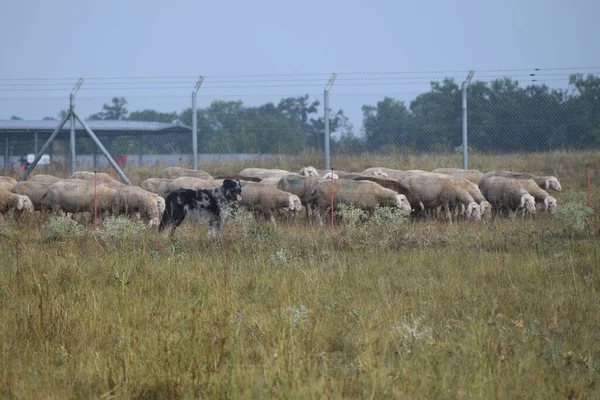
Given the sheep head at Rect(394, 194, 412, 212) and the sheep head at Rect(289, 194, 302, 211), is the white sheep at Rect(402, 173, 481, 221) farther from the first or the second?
the sheep head at Rect(289, 194, 302, 211)

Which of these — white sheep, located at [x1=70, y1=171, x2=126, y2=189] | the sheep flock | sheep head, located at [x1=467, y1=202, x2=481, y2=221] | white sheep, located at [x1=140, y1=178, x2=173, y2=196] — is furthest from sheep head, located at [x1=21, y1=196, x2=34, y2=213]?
sheep head, located at [x1=467, y1=202, x2=481, y2=221]

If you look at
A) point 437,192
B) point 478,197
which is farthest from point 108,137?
point 478,197

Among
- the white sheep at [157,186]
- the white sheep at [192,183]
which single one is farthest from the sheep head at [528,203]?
the white sheep at [157,186]

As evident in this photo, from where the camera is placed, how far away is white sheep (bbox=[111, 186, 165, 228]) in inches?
778

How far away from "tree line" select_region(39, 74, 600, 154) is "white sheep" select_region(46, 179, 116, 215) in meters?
9.11

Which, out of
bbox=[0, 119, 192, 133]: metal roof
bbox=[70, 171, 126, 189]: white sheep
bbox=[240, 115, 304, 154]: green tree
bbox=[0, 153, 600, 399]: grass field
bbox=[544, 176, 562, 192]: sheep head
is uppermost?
bbox=[0, 119, 192, 133]: metal roof

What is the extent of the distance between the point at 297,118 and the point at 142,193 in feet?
53.8

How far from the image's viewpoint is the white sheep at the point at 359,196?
1981 centimetres

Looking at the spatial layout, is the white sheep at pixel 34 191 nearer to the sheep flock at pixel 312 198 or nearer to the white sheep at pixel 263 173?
the sheep flock at pixel 312 198

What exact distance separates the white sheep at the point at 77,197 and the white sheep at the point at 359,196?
4.75 metres

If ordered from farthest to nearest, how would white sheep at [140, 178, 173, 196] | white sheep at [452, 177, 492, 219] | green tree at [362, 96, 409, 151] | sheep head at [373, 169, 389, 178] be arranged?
green tree at [362, 96, 409, 151]
sheep head at [373, 169, 389, 178]
white sheep at [140, 178, 173, 196]
white sheep at [452, 177, 492, 219]

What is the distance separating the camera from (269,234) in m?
14.1

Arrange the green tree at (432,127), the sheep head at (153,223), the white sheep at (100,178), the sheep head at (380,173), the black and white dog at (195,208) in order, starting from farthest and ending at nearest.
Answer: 1. the green tree at (432,127)
2. the sheep head at (380,173)
3. the white sheep at (100,178)
4. the sheep head at (153,223)
5. the black and white dog at (195,208)

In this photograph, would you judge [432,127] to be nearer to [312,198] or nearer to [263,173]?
[263,173]
